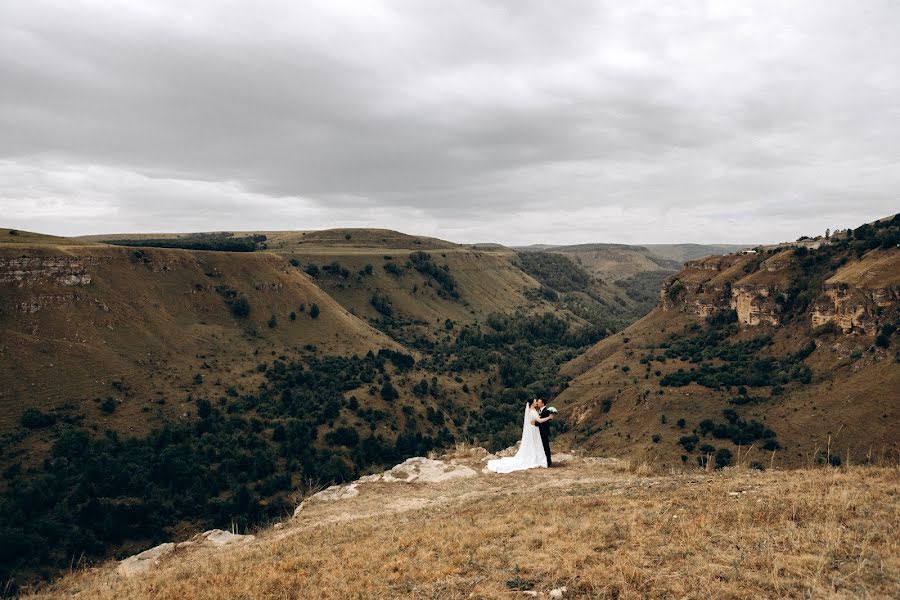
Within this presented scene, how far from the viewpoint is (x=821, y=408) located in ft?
143

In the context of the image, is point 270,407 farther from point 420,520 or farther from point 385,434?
point 420,520

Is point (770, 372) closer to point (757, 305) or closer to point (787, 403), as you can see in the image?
point (787, 403)

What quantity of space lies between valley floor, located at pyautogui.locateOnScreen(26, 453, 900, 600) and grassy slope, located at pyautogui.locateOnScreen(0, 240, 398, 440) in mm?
45847

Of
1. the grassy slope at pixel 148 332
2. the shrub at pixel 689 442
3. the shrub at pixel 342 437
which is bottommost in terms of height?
the shrub at pixel 342 437

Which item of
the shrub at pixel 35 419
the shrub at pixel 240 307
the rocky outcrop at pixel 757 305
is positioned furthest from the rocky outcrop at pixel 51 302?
the rocky outcrop at pixel 757 305

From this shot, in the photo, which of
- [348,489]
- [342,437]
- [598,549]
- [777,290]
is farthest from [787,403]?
[598,549]

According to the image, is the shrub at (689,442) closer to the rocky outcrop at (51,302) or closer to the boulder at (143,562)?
the boulder at (143,562)

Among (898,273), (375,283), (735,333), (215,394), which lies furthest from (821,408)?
(375,283)

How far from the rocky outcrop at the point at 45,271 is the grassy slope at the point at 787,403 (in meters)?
66.8

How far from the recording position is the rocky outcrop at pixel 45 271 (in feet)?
176

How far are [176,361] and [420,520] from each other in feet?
192

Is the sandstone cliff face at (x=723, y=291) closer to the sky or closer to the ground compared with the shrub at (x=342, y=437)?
closer to the sky

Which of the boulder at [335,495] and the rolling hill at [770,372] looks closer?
the boulder at [335,495]

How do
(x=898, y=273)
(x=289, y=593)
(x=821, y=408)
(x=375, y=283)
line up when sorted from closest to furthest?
(x=289, y=593) < (x=821, y=408) < (x=898, y=273) < (x=375, y=283)
